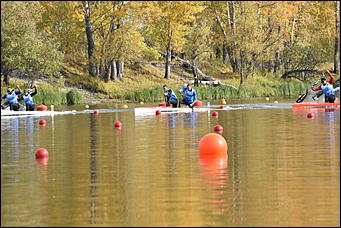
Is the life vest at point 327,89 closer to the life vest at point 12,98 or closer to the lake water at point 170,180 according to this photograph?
the life vest at point 12,98

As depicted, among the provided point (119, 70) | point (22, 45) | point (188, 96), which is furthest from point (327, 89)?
point (119, 70)

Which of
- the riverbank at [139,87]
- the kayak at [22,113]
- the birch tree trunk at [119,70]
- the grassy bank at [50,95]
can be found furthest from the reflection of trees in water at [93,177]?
the birch tree trunk at [119,70]

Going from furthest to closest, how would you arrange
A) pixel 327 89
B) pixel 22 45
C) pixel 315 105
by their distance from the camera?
pixel 22 45
pixel 327 89
pixel 315 105

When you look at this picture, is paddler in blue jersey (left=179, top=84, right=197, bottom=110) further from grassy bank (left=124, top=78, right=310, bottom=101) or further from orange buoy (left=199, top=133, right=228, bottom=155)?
orange buoy (left=199, top=133, right=228, bottom=155)

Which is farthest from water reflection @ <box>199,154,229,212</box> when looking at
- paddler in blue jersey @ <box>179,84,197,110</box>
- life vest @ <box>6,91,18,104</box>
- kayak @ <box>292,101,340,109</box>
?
kayak @ <box>292,101,340,109</box>

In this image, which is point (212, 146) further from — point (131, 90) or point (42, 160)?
point (131, 90)

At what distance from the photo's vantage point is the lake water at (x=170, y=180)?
1095 centimetres

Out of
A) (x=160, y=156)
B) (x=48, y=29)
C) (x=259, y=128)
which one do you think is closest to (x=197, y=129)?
(x=259, y=128)

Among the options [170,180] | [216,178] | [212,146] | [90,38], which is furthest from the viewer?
[90,38]

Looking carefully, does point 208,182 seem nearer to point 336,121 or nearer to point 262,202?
point 262,202

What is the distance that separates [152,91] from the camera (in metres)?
58.8

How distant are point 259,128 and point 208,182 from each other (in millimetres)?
14019

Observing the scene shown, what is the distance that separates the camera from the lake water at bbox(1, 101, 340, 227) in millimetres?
10953

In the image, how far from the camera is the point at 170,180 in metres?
14.3
